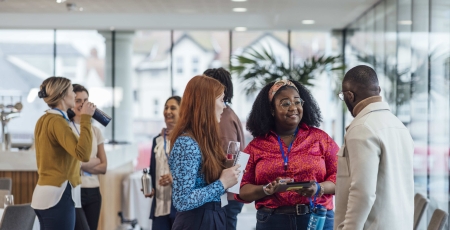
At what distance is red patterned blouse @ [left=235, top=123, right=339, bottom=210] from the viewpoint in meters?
3.09

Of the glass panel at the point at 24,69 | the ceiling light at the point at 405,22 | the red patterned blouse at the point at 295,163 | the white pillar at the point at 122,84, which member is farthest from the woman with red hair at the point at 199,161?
the glass panel at the point at 24,69

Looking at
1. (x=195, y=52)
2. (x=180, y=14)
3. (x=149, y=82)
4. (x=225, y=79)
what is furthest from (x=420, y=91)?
(x=149, y=82)

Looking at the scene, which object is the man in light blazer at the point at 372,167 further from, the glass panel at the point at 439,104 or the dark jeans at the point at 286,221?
the glass panel at the point at 439,104

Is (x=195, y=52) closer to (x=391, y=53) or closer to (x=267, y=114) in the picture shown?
(x=391, y=53)

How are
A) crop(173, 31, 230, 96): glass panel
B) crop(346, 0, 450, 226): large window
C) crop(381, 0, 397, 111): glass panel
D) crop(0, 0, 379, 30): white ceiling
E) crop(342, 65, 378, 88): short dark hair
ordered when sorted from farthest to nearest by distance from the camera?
crop(173, 31, 230, 96): glass panel < crop(0, 0, 379, 30): white ceiling < crop(381, 0, 397, 111): glass panel < crop(346, 0, 450, 226): large window < crop(342, 65, 378, 88): short dark hair

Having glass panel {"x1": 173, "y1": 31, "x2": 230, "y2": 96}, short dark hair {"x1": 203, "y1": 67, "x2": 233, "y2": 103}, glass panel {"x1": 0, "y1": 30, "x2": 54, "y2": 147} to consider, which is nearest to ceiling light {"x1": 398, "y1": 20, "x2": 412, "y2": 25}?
short dark hair {"x1": 203, "y1": 67, "x2": 233, "y2": 103}

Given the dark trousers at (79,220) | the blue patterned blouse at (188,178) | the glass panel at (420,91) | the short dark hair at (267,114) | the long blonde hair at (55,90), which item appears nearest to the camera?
the blue patterned blouse at (188,178)

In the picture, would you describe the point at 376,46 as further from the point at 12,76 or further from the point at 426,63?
the point at 12,76

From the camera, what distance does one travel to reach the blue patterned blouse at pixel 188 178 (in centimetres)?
279

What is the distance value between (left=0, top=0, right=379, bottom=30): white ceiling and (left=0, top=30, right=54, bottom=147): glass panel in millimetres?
527

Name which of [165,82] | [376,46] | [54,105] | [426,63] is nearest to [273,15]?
[376,46]

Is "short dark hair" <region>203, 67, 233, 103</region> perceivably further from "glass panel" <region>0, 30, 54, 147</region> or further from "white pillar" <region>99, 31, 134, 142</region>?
"glass panel" <region>0, 30, 54, 147</region>

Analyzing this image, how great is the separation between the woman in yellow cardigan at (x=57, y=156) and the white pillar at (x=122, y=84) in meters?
7.85

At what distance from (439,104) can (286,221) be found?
3108 millimetres
